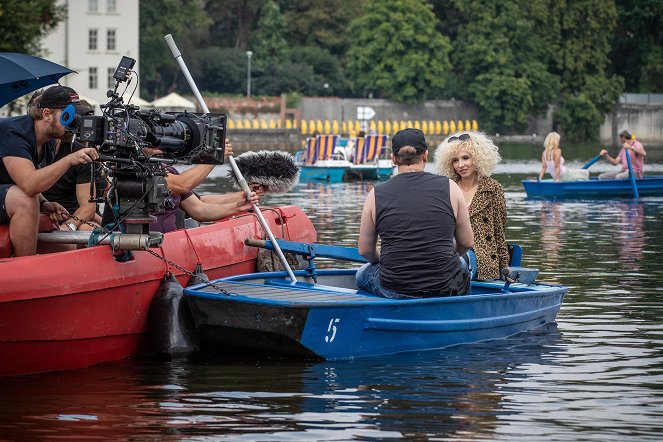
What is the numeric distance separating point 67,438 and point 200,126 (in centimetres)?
287

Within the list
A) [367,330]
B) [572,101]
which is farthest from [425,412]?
[572,101]

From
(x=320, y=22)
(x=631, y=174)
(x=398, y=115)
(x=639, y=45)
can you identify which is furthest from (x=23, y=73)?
(x=639, y=45)

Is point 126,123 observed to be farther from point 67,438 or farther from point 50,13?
point 50,13

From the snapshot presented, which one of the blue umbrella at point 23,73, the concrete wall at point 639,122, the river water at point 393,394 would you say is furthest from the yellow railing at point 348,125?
the river water at point 393,394

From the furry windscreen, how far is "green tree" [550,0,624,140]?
8149 cm

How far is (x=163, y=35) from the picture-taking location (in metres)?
91.5

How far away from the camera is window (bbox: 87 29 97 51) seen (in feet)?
286

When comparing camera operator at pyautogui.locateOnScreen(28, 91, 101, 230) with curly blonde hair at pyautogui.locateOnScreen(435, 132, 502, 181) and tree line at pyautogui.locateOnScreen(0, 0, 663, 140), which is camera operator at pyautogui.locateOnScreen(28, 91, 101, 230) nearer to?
curly blonde hair at pyautogui.locateOnScreen(435, 132, 502, 181)

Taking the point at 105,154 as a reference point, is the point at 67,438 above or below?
below

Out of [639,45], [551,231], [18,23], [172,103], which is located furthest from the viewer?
[639,45]

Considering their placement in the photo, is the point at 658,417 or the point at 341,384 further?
the point at 341,384

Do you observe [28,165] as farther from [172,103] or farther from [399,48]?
[399,48]

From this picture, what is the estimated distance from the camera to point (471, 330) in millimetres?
11672

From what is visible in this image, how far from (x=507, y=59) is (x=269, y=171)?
83.5 metres
